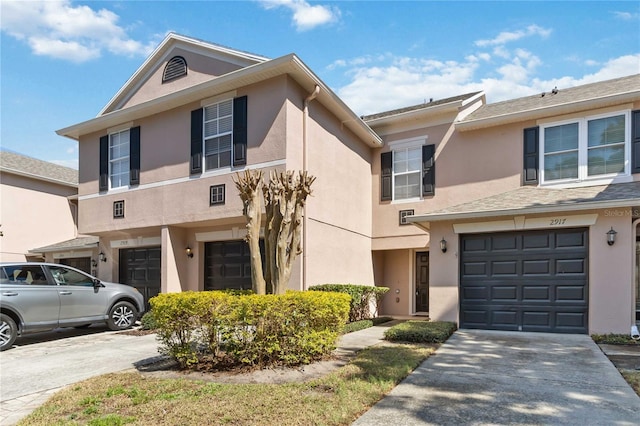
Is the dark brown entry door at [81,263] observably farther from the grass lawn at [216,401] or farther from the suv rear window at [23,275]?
the grass lawn at [216,401]

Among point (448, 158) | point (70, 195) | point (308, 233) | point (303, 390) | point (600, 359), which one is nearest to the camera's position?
point (303, 390)

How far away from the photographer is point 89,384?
5449mm

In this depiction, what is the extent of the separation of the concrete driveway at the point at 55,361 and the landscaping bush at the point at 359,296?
13.9 ft

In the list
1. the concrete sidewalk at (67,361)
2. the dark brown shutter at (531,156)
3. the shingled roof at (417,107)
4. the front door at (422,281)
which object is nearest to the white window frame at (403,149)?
the shingled roof at (417,107)

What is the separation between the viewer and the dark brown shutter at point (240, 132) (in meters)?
10.1

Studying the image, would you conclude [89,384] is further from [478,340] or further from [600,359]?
[600,359]

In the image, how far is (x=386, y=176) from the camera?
13.8 meters

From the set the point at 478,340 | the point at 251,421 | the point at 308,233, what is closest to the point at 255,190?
the point at 308,233

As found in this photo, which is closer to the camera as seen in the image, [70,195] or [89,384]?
[89,384]

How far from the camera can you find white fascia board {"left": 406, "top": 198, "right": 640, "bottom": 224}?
842cm

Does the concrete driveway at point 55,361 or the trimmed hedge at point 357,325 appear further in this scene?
the trimmed hedge at point 357,325

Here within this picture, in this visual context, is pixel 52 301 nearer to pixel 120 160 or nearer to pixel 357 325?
pixel 120 160

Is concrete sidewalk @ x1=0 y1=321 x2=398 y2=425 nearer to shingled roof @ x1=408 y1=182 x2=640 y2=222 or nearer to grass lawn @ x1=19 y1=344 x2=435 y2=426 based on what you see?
grass lawn @ x1=19 y1=344 x2=435 y2=426

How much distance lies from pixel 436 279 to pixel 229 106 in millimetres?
7133
